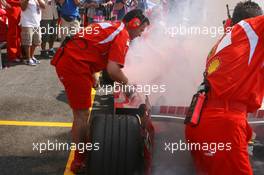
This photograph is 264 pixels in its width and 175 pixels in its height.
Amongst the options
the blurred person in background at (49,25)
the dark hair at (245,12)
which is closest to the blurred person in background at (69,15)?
the blurred person in background at (49,25)

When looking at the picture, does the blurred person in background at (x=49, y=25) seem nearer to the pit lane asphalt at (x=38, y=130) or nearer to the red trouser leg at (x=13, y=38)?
the red trouser leg at (x=13, y=38)

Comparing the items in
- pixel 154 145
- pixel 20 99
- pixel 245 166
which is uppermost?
pixel 245 166

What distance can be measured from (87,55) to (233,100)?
1371 millimetres

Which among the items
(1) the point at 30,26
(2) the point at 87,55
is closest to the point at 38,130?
(2) the point at 87,55

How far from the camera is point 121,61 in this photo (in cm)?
306

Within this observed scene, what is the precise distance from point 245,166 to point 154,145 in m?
0.90

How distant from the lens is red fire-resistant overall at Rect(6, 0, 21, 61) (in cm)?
718

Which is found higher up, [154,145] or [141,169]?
[154,145]

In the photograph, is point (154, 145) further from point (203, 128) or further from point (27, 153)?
point (27, 153)

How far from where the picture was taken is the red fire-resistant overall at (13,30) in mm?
7176

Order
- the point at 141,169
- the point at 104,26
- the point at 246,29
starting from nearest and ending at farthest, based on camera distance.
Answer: the point at 246,29 → the point at 141,169 → the point at 104,26

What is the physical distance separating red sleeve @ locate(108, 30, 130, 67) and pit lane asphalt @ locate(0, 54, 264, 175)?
0.61 meters

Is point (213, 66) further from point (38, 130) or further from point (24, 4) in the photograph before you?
point (24, 4)

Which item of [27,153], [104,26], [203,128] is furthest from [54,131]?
[203,128]
